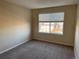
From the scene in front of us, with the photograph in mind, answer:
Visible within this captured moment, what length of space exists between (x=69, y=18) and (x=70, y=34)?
93cm

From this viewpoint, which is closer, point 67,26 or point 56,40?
point 67,26

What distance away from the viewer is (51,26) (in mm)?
4781

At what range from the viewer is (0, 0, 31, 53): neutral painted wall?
10.4ft

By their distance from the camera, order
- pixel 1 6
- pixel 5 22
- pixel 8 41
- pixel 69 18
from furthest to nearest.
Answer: pixel 69 18
pixel 8 41
pixel 5 22
pixel 1 6

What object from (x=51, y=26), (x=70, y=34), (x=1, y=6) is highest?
(x=1, y=6)

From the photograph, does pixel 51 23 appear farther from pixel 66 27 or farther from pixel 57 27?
pixel 66 27

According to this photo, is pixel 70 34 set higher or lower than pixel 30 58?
higher

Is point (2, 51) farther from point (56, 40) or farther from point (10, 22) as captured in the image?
point (56, 40)

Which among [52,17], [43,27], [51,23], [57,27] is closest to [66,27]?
[57,27]

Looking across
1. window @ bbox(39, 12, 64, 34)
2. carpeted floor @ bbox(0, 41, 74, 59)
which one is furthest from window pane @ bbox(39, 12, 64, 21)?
carpeted floor @ bbox(0, 41, 74, 59)

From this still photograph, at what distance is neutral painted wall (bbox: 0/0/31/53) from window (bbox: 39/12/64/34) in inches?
41.7

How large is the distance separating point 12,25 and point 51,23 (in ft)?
8.10

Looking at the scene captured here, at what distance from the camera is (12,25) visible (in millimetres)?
3662

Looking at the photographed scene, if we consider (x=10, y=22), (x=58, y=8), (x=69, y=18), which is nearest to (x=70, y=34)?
(x=69, y=18)
